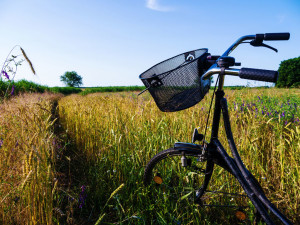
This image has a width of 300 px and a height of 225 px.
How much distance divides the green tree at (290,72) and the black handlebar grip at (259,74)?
1298 inches

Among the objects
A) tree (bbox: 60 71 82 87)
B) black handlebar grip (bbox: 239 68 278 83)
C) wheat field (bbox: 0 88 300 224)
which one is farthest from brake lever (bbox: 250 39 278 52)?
tree (bbox: 60 71 82 87)

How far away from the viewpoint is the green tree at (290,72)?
1092 inches

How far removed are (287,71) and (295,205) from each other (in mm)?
34187

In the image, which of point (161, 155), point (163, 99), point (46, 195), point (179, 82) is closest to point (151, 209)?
point (161, 155)

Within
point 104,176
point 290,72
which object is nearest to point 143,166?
point 104,176

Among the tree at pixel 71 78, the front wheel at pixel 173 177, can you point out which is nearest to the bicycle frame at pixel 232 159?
the front wheel at pixel 173 177

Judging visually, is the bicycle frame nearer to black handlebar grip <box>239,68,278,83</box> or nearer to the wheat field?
black handlebar grip <box>239,68,278,83</box>

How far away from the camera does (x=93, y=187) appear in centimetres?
209

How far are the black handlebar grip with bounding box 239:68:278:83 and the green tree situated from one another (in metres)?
33.0

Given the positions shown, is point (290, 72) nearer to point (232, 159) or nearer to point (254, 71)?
point (232, 159)

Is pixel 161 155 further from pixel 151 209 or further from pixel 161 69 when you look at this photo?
pixel 161 69

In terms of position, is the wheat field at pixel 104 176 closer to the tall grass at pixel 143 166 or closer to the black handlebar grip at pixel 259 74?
the tall grass at pixel 143 166

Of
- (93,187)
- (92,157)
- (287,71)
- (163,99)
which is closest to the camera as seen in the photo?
(163,99)

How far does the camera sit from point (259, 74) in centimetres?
81
